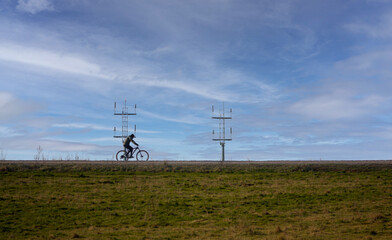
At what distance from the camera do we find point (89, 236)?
17484mm

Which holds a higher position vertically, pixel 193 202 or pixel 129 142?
pixel 129 142

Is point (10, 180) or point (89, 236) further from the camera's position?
point (10, 180)

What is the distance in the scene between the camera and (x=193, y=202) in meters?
24.9

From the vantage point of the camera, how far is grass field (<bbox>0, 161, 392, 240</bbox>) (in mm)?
18453

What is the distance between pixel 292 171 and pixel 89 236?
83.3 ft

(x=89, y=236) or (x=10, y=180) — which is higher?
(x=10, y=180)

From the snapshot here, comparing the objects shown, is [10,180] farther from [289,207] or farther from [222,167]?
[289,207]

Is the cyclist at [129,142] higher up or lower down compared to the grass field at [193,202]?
higher up

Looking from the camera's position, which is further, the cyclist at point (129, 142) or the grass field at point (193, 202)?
the cyclist at point (129, 142)

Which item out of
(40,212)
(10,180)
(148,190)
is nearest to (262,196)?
(148,190)

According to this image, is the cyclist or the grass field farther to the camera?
the cyclist

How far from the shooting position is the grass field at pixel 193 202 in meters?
18.5

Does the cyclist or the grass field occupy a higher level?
the cyclist

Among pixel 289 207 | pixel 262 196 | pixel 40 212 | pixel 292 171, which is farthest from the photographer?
pixel 292 171
